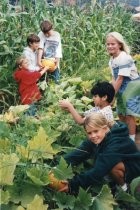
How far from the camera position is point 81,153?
3.69 m

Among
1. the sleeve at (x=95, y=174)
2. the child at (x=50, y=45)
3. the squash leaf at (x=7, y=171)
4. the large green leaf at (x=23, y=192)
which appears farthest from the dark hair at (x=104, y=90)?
the child at (x=50, y=45)

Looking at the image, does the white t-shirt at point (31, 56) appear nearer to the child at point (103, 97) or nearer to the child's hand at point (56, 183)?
the child at point (103, 97)

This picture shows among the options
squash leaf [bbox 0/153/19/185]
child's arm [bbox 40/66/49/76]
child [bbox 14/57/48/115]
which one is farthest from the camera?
child's arm [bbox 40/66/49/76]

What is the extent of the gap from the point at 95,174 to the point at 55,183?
292 mm

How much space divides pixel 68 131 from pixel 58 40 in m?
2.37

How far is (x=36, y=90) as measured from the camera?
18.5 feet

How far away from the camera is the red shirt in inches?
221

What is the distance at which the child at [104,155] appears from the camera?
343 centimetres

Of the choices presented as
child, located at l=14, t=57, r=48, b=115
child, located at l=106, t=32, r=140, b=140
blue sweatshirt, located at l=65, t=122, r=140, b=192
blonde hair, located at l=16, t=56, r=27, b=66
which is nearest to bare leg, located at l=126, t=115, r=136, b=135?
child, located at l=106, t=32, r=140, b=140

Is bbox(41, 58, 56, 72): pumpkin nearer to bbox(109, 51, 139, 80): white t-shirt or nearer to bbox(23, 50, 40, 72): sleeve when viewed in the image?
bbox(23, 50, 40, 72): sleeve

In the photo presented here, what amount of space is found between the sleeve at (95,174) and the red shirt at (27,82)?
2.22m

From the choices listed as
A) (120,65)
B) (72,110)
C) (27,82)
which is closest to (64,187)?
(72,110)

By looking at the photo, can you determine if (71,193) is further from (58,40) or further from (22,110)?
(58,40)

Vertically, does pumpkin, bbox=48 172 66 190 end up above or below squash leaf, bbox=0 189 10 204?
below
